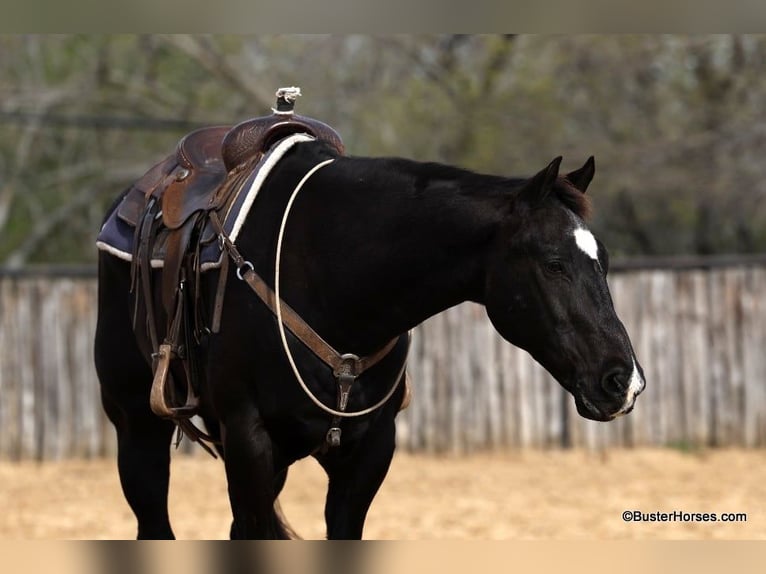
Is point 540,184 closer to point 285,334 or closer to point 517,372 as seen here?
point 285,334

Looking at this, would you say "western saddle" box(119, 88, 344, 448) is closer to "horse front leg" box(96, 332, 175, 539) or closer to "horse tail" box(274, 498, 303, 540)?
"horse front leg" box(96, 332, 175, 539)

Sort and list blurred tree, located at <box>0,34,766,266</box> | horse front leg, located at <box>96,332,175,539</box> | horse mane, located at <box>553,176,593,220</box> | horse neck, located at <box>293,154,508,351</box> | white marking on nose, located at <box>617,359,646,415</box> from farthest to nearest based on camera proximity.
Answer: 1. blurred tree, located at <box>0,34,766,266</box>
2. horse front leg, located at <box>96,332,175,539</box>
3. horse neck, located at <box>293,154,508,351</box>
4. horse mane, located at <box>553,176,593,220</box>
5. white marking on nose, located at <box>617,359,646,415</box>

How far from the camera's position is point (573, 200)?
347 cm

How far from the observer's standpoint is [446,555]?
232cm

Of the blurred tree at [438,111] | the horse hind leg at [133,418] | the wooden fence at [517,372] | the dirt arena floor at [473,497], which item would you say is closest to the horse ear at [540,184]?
the horse hind leg at [133,418]

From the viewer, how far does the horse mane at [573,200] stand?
3.46m

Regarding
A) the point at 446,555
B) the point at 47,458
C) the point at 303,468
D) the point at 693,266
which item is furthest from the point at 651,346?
the point at 446,555

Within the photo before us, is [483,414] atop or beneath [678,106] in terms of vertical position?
beneath

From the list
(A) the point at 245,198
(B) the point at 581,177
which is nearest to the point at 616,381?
(B) the point at 581,177

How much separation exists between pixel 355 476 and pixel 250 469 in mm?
444

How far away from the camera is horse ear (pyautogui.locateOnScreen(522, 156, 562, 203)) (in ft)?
11.1

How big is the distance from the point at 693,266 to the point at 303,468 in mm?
4333

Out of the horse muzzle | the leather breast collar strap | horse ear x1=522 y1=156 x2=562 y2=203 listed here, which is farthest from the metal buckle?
horse ear x1=522 y1=156 x2=562 y2=203

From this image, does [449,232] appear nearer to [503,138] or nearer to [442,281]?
[442,281]
